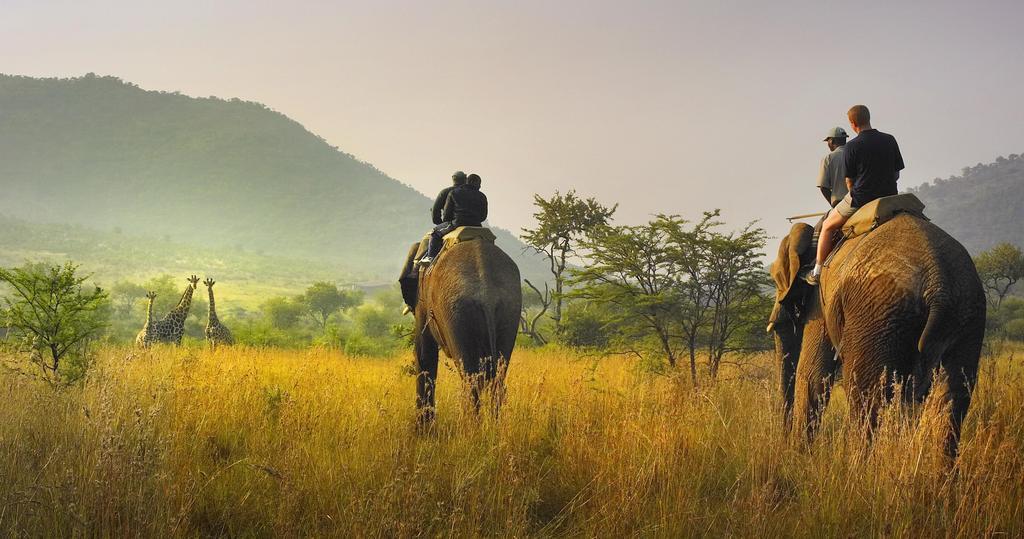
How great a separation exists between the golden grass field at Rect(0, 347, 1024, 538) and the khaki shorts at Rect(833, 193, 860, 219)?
1.75 meters

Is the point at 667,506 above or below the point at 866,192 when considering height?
below

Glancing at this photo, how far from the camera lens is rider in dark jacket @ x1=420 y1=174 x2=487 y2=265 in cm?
789

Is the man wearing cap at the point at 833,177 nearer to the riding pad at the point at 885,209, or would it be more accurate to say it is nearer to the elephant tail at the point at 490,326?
the riding pad at the point at 885,209

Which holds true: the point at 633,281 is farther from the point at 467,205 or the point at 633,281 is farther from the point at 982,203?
the point at 982,203

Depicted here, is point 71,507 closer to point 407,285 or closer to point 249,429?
point 249,429

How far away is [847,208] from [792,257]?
81 centimetres

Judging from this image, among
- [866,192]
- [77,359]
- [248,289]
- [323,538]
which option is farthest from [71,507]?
[248,289]

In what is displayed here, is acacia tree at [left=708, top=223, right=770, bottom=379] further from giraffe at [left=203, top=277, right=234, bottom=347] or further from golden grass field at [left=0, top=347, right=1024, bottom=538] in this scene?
giraffe at [left=203, top=277, right=234, bottom=347]

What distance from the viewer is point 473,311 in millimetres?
6699

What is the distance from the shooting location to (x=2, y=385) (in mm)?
7328

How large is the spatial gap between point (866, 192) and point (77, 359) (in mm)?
9367

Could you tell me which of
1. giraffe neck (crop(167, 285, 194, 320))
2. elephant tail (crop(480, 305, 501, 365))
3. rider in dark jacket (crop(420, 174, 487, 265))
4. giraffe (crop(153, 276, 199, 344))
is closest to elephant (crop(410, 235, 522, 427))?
elephant tail (crop(480, 305, 501, 365))

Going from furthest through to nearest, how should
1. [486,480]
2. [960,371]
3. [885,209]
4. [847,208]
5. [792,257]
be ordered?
[792,257] < [847,208] < [885,209] < [486,480] < [960,371]

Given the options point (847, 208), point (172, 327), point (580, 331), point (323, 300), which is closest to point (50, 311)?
point (847, 208)
